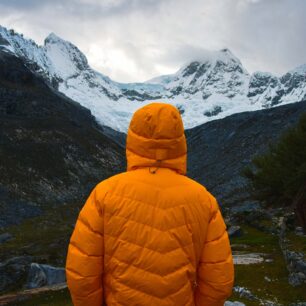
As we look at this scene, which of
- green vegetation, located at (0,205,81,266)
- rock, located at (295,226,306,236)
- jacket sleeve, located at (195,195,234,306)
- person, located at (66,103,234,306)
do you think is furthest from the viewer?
green vegetation, located at (0,205,81,266)

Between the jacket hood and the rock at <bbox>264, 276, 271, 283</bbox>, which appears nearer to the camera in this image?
the jacket hood

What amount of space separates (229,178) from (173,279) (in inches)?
2971

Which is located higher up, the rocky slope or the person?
the person

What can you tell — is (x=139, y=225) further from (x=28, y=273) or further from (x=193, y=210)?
(x=28, y=273)

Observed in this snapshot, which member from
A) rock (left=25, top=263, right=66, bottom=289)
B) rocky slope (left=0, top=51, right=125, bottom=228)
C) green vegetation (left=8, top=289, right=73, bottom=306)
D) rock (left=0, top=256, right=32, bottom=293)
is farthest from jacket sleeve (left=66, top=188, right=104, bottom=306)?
rocky slope (left=0, top=51, right=125, bottom=228)

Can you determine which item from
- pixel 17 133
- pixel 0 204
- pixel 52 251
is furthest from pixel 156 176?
pixel 17 133

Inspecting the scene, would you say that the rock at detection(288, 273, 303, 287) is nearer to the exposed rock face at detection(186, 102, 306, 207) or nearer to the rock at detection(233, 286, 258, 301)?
the rock at detection(233, 286, 258, 301)

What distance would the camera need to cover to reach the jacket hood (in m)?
5.44

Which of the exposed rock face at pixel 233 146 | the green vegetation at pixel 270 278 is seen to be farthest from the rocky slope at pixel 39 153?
the green vegetation at pixel 270 278

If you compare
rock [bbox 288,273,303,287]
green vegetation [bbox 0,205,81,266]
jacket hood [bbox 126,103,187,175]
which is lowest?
green vegetation [bbox 0,205,81,266]

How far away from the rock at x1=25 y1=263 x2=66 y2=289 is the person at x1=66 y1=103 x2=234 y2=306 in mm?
19136

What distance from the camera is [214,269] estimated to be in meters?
5.64

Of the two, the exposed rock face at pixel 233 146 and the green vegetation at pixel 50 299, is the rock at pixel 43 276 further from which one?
the exposed rock face at pixel 233 146

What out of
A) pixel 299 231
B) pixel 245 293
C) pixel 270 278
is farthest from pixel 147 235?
pixel 299 231
